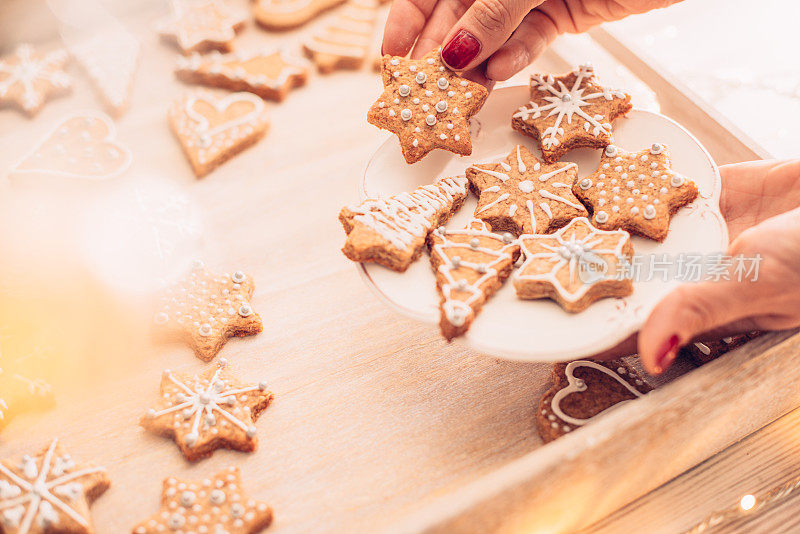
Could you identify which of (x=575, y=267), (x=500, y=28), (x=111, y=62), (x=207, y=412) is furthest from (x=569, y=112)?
(x=111, y=62)

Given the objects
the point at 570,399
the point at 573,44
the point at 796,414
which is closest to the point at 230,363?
the point at 570,399

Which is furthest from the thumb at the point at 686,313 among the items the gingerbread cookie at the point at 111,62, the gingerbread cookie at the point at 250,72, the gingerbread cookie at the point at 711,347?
the gingerbread cookie at the point at 111,62

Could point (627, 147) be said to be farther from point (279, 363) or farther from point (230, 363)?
point (230, 363)

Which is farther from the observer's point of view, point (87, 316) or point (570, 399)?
point (87, 316)

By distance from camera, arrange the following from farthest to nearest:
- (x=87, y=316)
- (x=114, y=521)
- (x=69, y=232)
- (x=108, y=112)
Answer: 1. (x=108, y=112)
2. (x=69, y=232)
3. (x=87, y=316)
4. (x=114, y=521)

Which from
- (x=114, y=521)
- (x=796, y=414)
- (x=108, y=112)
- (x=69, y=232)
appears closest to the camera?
(x=114, y=521)

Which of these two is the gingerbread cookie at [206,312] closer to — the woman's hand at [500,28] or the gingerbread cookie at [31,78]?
the woman's hand at [500,28]
